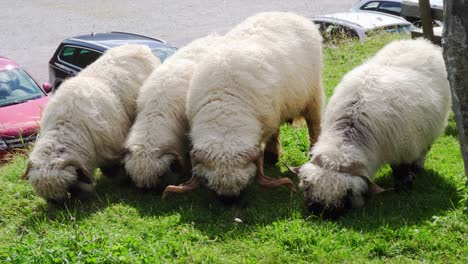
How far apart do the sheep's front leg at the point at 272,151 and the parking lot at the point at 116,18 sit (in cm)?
1182

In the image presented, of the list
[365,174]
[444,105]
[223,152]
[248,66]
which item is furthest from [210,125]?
[444,105]

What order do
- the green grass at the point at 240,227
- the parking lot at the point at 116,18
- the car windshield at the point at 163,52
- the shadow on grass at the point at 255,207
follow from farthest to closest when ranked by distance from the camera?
1. the parking lot at the point at 116,18
2. the car windshield at the point at 163,52
3. the shadow on grass at the point at 255,207
4. the green grass at the point at 240,227

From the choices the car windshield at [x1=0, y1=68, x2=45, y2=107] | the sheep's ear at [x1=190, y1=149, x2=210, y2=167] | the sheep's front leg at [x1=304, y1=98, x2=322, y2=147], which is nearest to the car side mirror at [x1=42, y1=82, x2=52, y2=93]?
the car windshield at [x1=0, y1=68, x2=45, y2=107]

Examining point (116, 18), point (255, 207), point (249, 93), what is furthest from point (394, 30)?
point (116, 18)

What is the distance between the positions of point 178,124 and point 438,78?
10.7ft

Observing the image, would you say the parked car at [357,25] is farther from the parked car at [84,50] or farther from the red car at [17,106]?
the red car at [17,106]

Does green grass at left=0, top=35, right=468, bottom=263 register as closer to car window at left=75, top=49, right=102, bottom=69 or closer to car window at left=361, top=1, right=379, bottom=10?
car window at left=75, top=49, right=102, bottom=69

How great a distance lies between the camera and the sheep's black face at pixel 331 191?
657cm

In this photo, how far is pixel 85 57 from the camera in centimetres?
1306

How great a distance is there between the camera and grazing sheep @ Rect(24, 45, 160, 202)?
7398 millimetres

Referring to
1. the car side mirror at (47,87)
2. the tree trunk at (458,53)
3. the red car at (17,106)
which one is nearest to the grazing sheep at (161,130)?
the red car at (17,106)

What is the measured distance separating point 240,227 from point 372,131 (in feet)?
5.86

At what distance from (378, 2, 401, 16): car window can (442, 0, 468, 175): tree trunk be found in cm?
1635

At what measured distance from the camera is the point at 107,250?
5742 mm
